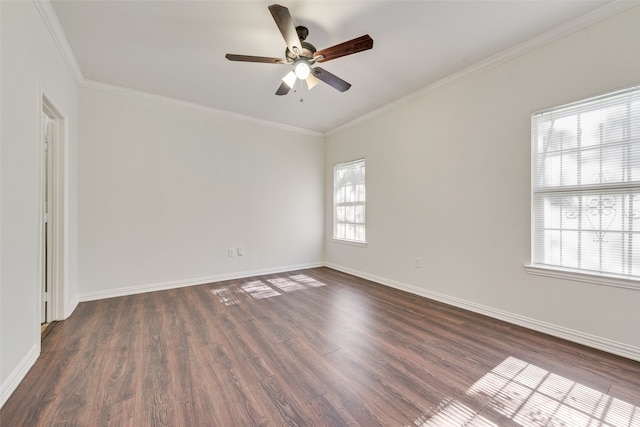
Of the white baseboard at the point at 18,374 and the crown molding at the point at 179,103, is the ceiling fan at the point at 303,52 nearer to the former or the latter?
the crown molding at the point at 179,103

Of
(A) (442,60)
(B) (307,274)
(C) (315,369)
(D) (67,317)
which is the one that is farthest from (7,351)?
(A) (442,60)

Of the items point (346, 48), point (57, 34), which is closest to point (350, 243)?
point (346, 48)

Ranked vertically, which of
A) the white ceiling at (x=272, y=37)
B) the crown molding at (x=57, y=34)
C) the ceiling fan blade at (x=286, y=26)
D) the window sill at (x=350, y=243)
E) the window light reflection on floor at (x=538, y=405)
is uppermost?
the white ceiling at (x=272, y=37)

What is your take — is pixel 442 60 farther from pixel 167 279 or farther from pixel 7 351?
pixel 167 279

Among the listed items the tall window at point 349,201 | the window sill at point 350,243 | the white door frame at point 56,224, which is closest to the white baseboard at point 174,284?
the white door frame at point 56,224

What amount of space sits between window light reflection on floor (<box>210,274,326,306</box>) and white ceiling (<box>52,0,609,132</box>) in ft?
9.00

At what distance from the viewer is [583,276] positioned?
7.16 feet

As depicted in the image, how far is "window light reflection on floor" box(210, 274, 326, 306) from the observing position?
3.41m

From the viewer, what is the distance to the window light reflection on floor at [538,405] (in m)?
1.41

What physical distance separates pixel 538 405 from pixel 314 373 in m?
1.37

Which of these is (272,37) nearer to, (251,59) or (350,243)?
(251,59)

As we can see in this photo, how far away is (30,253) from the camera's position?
187 cm

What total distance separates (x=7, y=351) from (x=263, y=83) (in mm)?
3197

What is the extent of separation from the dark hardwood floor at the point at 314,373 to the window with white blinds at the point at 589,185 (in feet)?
2.61
